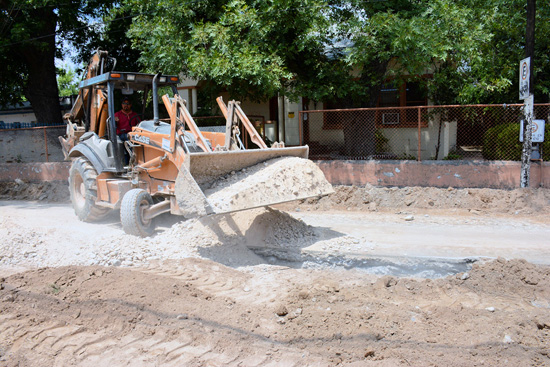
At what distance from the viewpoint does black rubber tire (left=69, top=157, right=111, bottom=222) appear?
28.1 feet

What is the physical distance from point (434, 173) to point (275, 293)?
721 cm

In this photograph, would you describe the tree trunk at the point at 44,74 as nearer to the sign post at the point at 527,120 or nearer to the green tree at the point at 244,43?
the green tree at the point at 244,43

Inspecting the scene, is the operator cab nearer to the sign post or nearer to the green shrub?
the sign post

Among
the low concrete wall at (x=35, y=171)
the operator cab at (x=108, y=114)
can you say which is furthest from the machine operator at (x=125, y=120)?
the low concrete wall at (x=35, y=171)

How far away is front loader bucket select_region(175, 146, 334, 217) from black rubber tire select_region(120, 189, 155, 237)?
1264mm

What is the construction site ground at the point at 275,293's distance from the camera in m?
3.99

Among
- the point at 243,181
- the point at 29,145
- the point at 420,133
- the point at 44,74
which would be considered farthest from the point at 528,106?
the point at 44,74

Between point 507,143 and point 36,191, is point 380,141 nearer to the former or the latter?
point 507,143

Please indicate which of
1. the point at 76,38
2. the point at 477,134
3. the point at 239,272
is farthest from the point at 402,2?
the point at 76,38

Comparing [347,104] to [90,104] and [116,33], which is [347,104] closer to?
[90,104]

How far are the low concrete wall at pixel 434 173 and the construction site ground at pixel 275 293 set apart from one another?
1.70 meters

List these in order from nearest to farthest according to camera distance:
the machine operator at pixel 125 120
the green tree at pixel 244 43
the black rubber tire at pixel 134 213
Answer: the black rubber tire at pixel 134 213 → the machine operator at pixel 125 120 → the green tree at pixel 244 43

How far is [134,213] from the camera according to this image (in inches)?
289

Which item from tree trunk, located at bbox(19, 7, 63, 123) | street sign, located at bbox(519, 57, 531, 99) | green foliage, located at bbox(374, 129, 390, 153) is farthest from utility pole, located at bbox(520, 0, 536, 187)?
tree trunk, located at bbox(19, 7, 63, 123)
